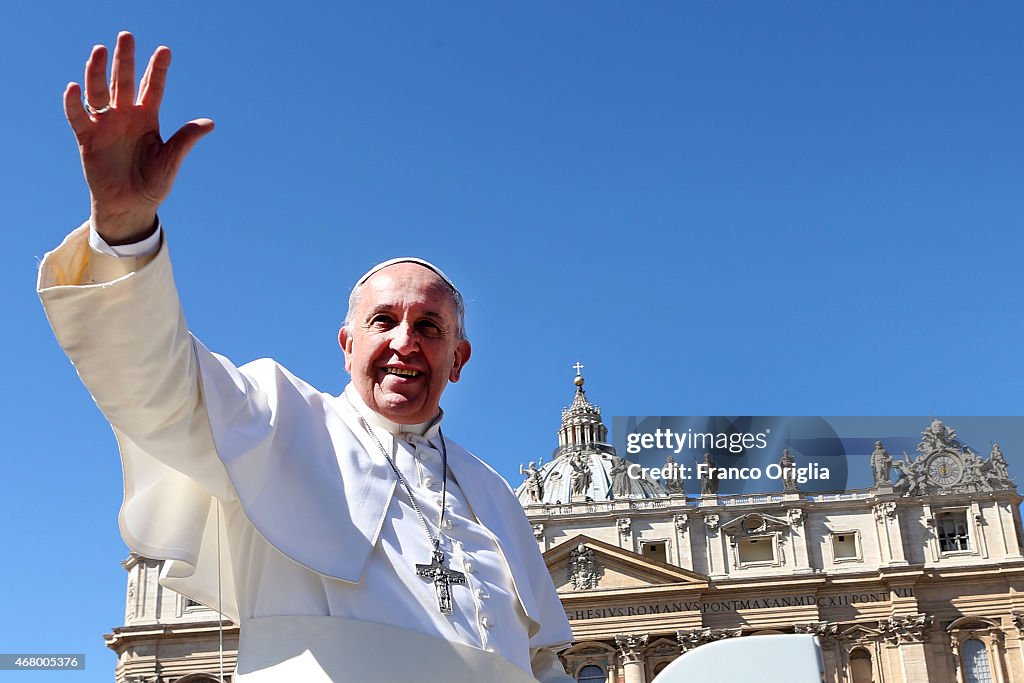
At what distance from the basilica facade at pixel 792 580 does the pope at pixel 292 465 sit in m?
31.7

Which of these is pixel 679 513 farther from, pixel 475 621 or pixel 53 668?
pixel 475 621

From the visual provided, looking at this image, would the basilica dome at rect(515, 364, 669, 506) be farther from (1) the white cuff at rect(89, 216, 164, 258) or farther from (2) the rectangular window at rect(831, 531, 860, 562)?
(1) the white cuff at rect(89, 216, 164, 258)

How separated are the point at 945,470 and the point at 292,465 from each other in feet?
125

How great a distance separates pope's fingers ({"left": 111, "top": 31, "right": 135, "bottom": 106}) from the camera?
6.54ft

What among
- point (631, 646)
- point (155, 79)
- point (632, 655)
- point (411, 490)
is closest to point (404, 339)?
point (411, 490)

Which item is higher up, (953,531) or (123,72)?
(953,531)

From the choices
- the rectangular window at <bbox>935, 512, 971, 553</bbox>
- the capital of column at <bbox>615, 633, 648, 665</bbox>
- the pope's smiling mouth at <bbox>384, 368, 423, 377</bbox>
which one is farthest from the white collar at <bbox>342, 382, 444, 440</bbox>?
the rectangular window at <bbox>935, 512, 971, 553</bbox>

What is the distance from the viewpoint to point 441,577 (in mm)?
2672

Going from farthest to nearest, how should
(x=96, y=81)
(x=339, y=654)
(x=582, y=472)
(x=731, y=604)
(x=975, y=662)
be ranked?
1. (x=582, y=472)
2. (x=731, y=604)
3. (x=975, y=662)
4. (x=339, y=654)
5. (x=96, y=81)

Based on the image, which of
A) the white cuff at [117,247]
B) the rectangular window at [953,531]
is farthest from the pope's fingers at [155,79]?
the rectangular window at [953,531]

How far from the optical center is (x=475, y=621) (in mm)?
2666

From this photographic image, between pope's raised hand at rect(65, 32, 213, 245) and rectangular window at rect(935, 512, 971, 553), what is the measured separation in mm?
37043

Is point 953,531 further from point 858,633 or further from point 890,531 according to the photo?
point 858,633

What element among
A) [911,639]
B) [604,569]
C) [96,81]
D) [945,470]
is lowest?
[96,81]
